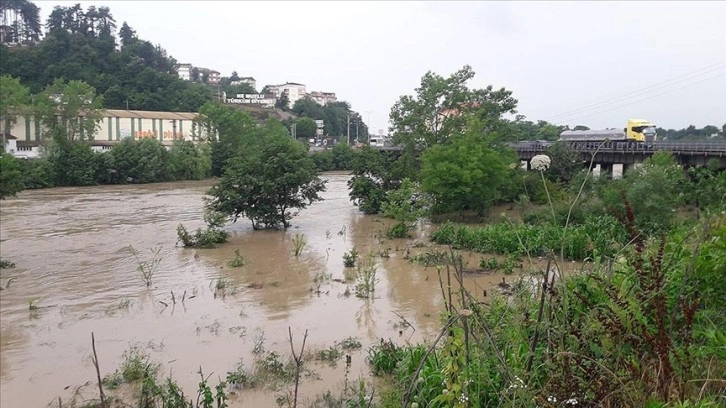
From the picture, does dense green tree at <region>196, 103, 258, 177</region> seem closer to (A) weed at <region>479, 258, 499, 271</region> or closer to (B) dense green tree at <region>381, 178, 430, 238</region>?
(B) dense green tree at <region>381, 178, 430, 238</region>

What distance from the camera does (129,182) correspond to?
47.3m

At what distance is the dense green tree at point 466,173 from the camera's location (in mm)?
23609

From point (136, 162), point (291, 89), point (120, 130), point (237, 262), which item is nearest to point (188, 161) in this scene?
point (136, 162)

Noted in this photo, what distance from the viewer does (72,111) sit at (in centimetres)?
4800

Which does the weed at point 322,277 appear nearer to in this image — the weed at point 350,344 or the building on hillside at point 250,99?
the weed at point 350,344

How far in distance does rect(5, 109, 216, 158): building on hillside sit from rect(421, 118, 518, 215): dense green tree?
3463cm

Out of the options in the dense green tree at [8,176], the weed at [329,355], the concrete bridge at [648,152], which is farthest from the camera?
the concrete bridge at [648,152]

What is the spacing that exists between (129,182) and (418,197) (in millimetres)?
30849

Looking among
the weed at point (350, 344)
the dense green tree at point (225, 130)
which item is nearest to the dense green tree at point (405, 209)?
the weed at point (350, 344)

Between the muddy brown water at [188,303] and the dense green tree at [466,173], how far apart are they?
209 cm

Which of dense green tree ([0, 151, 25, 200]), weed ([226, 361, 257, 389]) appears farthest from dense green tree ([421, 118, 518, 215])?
weed ([226, 361, 257, 389])

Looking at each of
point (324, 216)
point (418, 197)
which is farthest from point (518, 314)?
point (324, 216)

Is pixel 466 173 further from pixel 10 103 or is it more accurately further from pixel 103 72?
pixel 103 72

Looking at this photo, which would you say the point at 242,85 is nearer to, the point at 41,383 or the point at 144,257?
the point at 144,257
